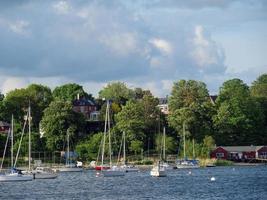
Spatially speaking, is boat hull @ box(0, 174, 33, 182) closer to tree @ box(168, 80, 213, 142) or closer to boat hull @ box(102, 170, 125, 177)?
boat hull @ box(102, 170, 125, 177)

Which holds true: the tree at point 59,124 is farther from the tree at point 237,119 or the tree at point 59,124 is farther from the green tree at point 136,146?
the tree at point 237,119

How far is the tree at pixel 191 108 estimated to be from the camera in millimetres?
170750

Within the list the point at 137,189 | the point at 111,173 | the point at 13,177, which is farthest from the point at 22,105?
the point at 137,189

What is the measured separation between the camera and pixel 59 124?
166750 millimetres

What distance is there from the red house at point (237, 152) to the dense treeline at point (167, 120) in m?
2.41

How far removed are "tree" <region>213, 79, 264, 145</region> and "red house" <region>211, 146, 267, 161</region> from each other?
10.2ft

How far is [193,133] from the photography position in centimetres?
17212

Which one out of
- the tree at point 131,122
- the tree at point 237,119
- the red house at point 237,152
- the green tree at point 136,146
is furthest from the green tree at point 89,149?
the tree at point 237,119

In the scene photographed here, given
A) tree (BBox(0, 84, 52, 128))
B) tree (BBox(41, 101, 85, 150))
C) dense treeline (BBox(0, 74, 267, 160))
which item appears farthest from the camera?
tree (BBox(0, 84, 52, 128))

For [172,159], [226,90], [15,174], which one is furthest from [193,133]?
[15,174]

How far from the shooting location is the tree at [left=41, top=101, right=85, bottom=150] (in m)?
165

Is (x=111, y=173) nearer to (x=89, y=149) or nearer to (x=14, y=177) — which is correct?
(x=14, y=177)

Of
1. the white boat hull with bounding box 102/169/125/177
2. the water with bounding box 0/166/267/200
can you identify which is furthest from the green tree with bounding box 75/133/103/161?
Result: the water with bounding box 0/166/267/200

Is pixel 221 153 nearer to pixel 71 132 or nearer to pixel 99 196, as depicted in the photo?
pixel 71 132
